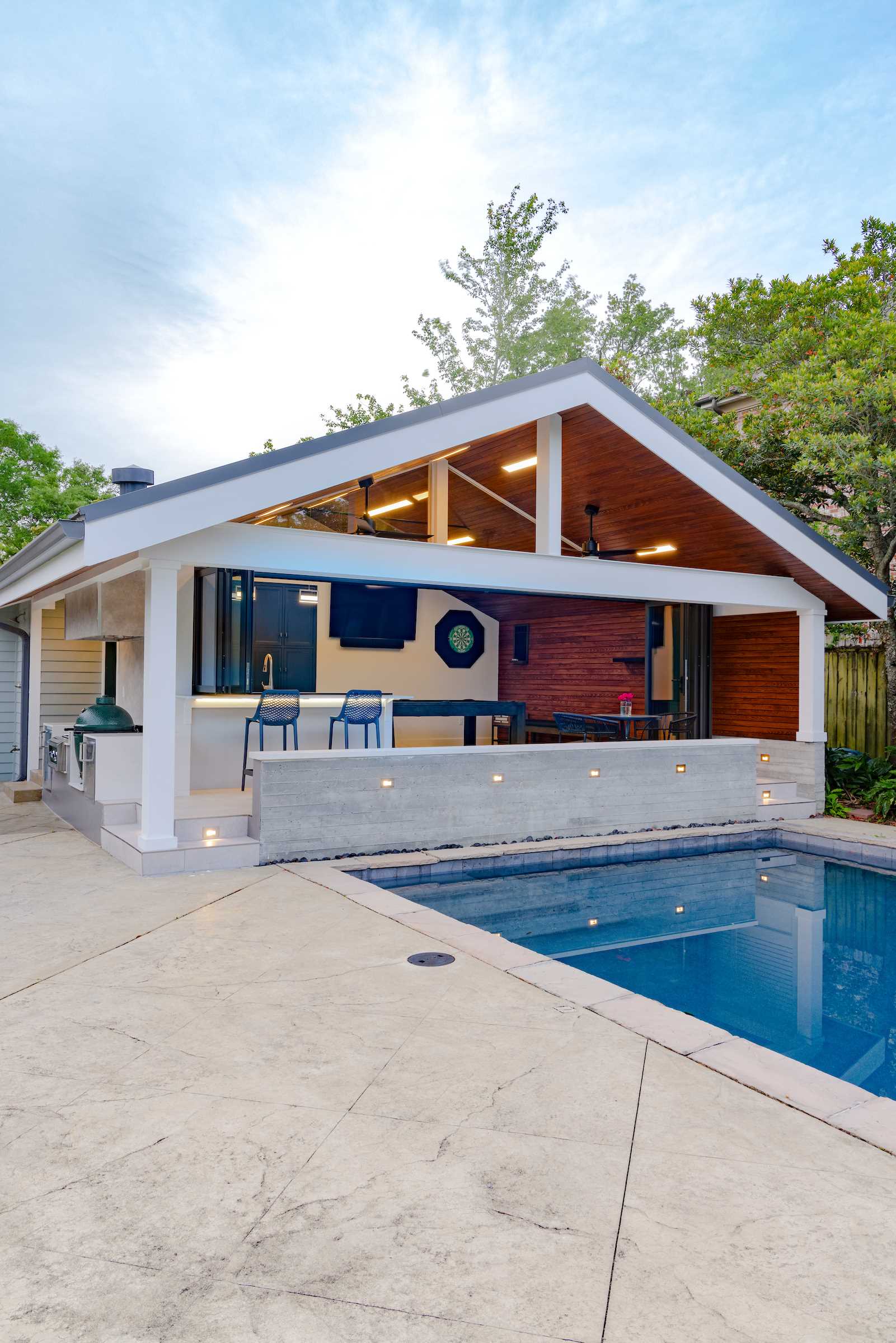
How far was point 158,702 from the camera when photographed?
6.17 m

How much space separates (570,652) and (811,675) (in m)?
3.77

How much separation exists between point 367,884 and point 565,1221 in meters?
3.93

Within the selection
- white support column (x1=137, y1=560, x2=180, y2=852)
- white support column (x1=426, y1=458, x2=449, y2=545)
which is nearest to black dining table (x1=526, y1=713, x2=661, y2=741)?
white support column (x1=426, y1=458, x2=449, y2=545)

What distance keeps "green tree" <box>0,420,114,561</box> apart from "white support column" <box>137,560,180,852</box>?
78.6 ft

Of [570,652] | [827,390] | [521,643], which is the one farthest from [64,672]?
[827,390]

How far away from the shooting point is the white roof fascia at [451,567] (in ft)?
21.4

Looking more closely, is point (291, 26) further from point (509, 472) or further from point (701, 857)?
point (701, 857)

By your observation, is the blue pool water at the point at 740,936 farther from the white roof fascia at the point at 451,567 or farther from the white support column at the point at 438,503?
the white support column at the point at 438,503

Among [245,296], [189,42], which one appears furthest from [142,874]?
[245,296]

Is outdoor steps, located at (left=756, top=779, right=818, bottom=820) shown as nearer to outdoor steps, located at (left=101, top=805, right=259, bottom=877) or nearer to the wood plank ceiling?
the wood plank ceiling

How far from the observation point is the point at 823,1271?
200 centimetres

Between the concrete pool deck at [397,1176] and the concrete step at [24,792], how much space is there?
6385 millimetres

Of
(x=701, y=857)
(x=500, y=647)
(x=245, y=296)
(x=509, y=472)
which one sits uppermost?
(x=245, y=296)

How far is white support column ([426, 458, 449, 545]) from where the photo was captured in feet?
27.7
